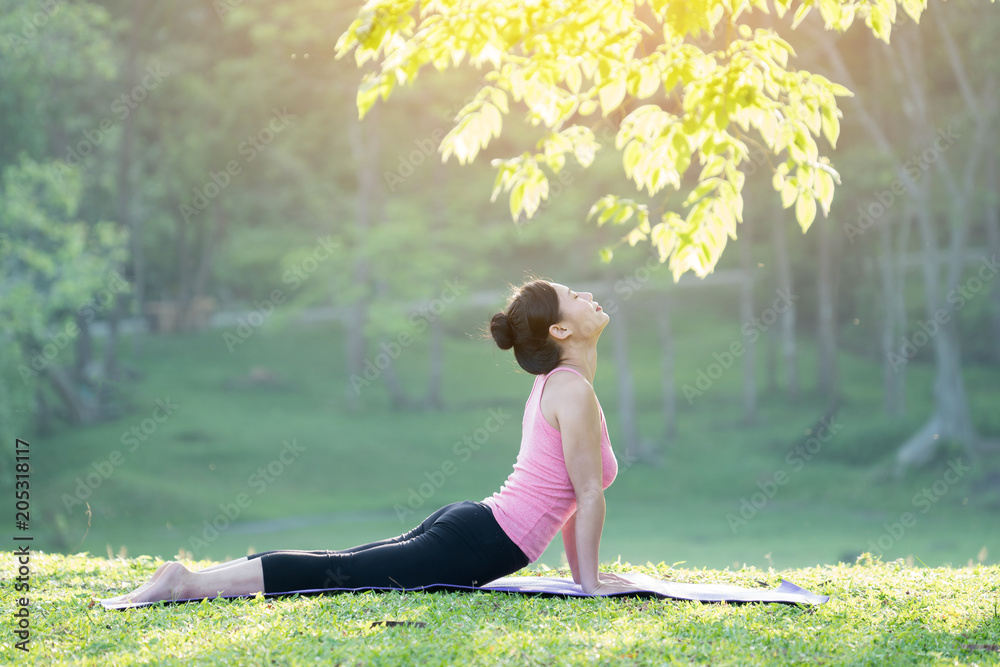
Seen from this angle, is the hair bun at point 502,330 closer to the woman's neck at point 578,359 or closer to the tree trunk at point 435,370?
the woman's neck at point 578,359

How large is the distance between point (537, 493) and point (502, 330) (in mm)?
675

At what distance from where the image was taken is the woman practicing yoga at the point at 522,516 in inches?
144

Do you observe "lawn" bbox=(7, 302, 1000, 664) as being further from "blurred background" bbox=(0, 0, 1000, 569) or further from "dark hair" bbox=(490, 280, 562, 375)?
"dark hair" bbox=(490, 280, 562, 375)

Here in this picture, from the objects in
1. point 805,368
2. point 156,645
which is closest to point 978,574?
point 156,645

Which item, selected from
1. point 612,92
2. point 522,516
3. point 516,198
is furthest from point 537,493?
point 612,92

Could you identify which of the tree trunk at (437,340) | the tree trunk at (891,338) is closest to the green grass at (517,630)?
the tree trunk at (891,338)

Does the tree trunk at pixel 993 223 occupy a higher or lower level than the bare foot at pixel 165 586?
higher

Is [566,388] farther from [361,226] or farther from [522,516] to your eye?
[361,226]

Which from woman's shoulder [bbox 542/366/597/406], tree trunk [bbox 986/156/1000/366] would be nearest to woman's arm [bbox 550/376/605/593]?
woman's shoulder [bbox 542/366/597/406]

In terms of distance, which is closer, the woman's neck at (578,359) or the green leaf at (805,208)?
the woman's neck at (578,359)

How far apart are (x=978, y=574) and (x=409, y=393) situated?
20.8 m

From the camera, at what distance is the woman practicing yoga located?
367cm

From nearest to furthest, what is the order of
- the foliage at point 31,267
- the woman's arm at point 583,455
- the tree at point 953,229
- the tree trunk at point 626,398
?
the woman's arm at point 583,455 < the foliage at point 31,267 < the tree at point 953,229 < the tree trunk at point 626,398

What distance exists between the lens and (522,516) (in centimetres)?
375
